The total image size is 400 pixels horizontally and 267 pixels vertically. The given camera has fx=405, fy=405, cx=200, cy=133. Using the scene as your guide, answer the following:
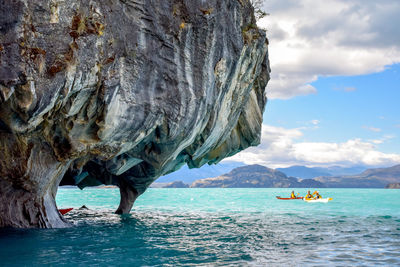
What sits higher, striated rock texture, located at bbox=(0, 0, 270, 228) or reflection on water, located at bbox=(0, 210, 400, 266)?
striated rock texture, located at bbox=(0, 0, 270, 228)

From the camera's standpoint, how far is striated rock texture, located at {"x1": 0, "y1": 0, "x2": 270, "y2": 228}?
12.4 m

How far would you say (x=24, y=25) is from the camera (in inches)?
478

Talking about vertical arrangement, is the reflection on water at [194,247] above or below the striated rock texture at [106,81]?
→ below

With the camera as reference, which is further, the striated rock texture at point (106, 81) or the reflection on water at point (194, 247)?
the reflection on water at point (194, 247)

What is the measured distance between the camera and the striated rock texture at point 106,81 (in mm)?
12445

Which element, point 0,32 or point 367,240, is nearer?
point 0,32

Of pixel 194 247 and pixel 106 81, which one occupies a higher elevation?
pixel 106 81

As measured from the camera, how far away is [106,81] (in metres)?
14.4

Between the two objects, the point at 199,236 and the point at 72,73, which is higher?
the point at 72,73

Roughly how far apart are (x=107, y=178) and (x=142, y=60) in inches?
597

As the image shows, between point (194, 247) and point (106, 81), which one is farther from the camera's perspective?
point (194, 247)

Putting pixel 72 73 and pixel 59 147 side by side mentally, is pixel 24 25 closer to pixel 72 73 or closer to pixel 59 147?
pixel 72 73

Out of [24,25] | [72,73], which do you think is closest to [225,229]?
[72,73]

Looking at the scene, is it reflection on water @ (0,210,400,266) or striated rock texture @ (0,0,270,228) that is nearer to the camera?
striated rock texture @ (0,0,270,228)
